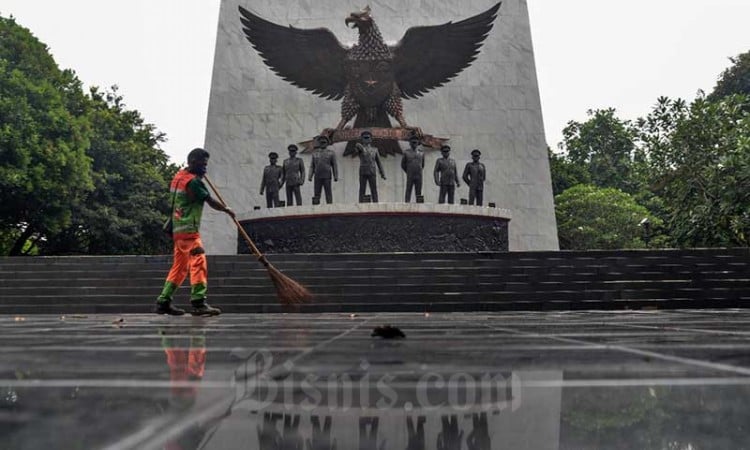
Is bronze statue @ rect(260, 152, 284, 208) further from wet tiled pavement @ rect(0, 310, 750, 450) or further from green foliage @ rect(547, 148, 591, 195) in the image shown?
green foliage @ rect(547, 148, 591, 195)

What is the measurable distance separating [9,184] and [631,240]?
2743cm

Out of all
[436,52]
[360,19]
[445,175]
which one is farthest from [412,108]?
[445,175]

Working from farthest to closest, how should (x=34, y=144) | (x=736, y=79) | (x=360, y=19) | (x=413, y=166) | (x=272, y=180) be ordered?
(x=736, y=79)
(x=34, y=144)
(x=360, y=19)
(x=272, y=180)
(x=413, y=166)

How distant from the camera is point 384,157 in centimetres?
1992

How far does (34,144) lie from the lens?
63.8ft

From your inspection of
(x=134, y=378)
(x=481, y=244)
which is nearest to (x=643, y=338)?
(x=134, y=378)

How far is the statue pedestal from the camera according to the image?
14.5 metres

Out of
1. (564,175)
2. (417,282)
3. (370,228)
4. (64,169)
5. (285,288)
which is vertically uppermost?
(564,175)

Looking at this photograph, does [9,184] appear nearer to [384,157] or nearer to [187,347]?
[384,157]

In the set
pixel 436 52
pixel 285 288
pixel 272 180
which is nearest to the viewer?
pixel 285 288

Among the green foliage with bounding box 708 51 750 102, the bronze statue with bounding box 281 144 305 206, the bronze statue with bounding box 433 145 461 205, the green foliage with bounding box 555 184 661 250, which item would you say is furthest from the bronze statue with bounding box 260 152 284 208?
the green foliage with bounding box 708 51 750 102

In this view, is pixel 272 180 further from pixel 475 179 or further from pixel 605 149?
pixel 605 149

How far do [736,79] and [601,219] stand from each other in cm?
1444

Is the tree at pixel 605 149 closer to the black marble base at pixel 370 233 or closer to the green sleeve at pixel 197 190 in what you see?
the black marble base at pixel 370 233
